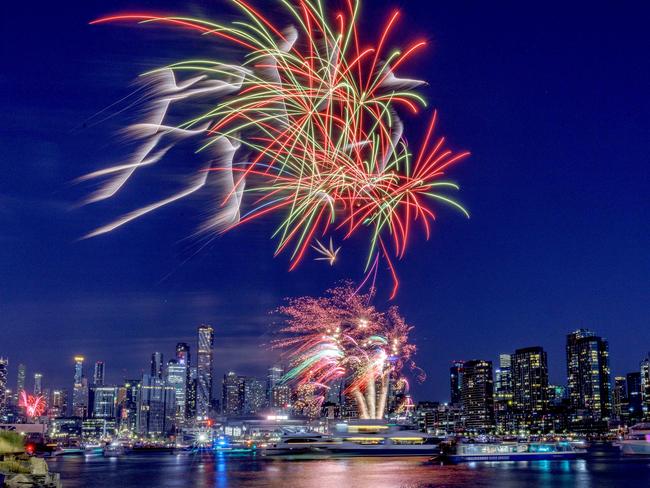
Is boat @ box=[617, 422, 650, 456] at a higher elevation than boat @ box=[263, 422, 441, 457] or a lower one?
lower

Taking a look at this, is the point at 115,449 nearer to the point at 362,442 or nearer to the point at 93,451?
the point at 93,451

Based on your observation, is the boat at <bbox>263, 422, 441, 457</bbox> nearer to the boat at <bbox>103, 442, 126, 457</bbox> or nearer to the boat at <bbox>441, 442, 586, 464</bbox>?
the boat at <bbox>441, 442, 586, 464</bbox>

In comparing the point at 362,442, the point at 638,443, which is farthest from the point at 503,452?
the point at 638,443

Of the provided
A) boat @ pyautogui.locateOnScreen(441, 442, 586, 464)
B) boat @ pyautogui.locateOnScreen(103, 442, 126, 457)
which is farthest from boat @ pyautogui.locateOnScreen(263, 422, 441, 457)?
boat @ pyautogui.locateOnScreen(103, 442, 126, 457)

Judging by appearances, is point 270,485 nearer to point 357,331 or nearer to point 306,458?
point 357,331

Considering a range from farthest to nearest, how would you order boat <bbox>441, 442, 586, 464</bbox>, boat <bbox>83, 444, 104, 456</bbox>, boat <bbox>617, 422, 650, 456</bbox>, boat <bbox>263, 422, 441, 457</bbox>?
1. boat <bbox>83, 444, 104, 456</bbox>
2. boat <bbox>617, 422, 650, 456</bbox>
3. boat <bbox>263, 422, 441, 457</bbox>
4. boat <bbox>441, 442, 586, 464</bbox>

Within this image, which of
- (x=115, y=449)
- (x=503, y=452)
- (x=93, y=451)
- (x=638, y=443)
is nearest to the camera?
(x=503, y=452)
